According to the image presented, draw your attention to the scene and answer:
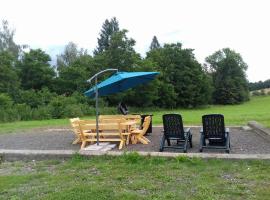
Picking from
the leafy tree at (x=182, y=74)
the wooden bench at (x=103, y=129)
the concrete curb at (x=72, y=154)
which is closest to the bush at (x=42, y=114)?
the wooden bench at (x=103, y=129)

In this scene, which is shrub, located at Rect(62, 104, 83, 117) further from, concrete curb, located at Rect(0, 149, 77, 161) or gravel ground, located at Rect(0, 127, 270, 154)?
concrete curb, located at Rect(0, 149, 77, 161)

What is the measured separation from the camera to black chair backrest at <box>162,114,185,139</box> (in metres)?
8.80

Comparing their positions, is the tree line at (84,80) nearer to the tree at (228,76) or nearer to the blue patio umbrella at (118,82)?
the blue patio umbrella at (118,82)

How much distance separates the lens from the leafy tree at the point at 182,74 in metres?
50.6

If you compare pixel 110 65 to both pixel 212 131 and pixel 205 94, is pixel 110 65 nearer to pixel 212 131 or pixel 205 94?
pixel 205 94

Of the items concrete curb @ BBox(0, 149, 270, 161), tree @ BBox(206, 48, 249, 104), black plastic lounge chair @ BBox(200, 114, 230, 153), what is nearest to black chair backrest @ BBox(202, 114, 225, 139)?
black plastic lounge chair @ BBox(200, 114, 230, 153)

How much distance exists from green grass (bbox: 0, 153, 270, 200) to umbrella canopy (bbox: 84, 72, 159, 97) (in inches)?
114

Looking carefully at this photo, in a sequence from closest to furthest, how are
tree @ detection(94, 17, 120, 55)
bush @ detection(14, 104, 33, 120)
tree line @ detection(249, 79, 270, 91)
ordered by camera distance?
1. bush @ detection(14, 104, 33, 120)
2. tree @ detection(94, 17, 120, 55)
3. tree line @ detection(249, 79, 270, 91)

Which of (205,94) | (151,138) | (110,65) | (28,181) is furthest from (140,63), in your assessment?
(28,181)

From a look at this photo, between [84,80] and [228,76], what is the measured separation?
1578 inches

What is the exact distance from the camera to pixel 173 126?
29.3 ft

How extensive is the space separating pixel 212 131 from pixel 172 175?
256cm

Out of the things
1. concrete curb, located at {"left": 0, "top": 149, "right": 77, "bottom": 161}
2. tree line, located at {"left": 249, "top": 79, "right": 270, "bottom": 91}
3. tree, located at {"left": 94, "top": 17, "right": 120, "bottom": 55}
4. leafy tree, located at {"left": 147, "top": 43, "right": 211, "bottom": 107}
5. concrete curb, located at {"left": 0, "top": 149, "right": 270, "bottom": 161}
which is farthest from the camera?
tree line, located at {"left": 249, "top": 79, "right": 270, "bottom": 91}

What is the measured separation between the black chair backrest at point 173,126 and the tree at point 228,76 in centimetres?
6095
